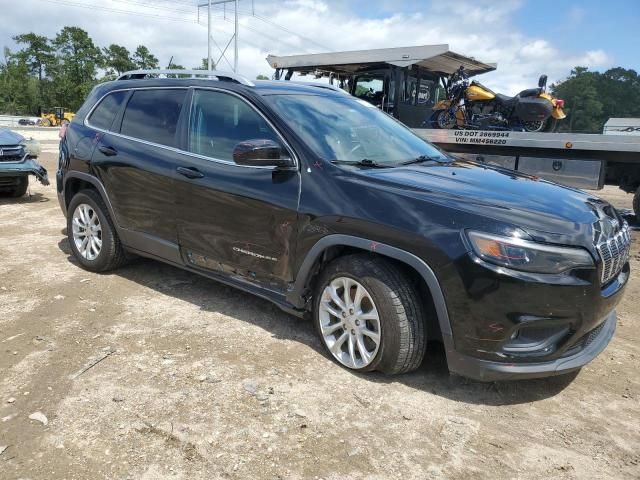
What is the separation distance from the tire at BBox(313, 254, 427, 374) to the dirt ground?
14 cm

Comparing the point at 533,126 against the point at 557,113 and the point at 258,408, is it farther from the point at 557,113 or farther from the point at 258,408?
the point at 258,408

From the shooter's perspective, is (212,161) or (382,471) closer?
(382,471)

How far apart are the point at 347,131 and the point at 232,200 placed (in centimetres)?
96

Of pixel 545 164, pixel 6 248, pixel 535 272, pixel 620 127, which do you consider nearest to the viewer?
pixel 535 272

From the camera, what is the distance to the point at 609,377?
3.33m

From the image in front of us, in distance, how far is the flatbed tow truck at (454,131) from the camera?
7.99 meters

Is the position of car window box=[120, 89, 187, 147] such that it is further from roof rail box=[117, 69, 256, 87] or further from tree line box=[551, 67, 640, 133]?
tree line box=[551, 67, 640, 133]

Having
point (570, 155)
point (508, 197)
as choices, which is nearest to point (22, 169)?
point (508, 197)

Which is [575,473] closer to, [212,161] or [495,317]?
[495,317]

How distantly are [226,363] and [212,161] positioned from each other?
144 centimetres

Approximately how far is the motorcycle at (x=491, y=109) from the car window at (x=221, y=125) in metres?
6.84

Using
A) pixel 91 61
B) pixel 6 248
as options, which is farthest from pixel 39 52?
pixel 6 248

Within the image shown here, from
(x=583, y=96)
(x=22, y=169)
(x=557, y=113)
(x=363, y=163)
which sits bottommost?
(x=22, y=169)

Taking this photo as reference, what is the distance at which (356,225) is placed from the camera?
303 cm
